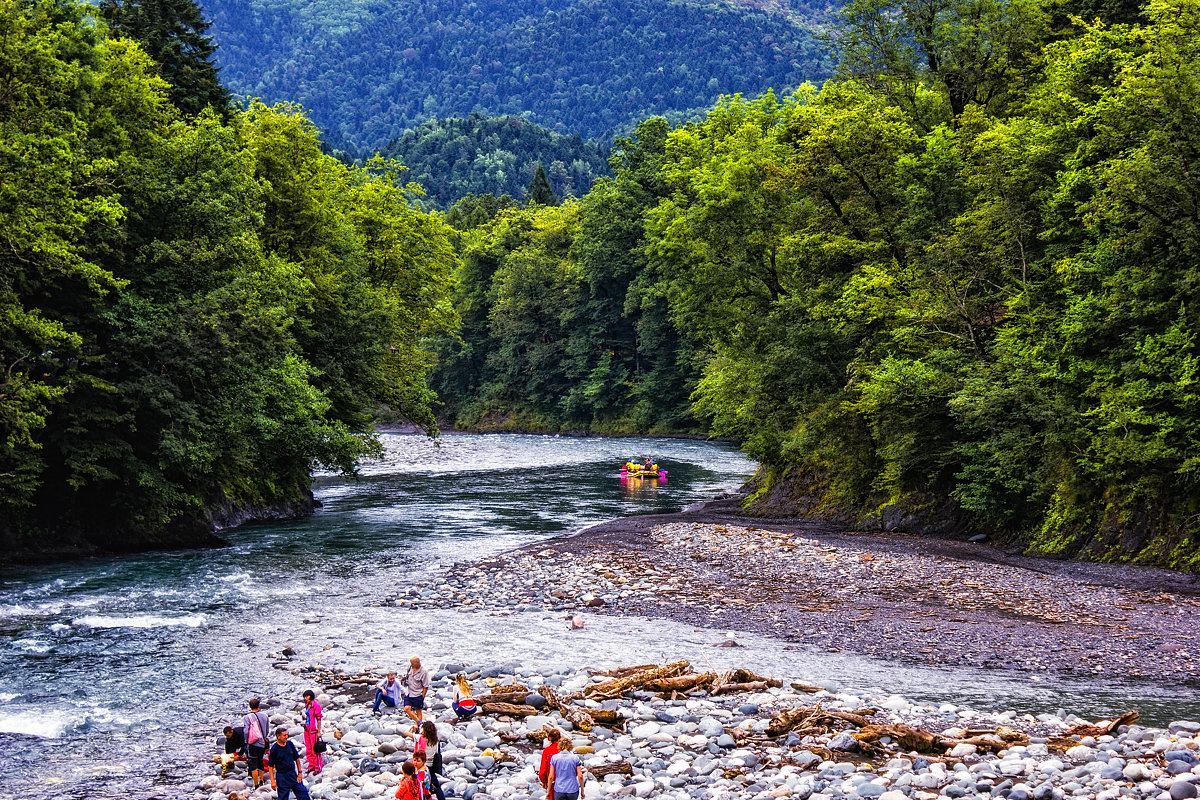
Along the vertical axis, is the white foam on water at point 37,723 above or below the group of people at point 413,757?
below

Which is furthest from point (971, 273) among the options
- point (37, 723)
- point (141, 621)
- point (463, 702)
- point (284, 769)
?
point (37, 723)

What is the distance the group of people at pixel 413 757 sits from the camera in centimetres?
1183

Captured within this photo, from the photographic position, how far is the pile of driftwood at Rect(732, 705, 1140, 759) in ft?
46.1

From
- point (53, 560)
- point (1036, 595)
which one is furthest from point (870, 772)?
point (53, 560)

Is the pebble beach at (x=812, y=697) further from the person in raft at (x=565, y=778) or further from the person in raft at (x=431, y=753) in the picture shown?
the person in raft at (x=565, y=778)

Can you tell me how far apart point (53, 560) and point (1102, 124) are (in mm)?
34670

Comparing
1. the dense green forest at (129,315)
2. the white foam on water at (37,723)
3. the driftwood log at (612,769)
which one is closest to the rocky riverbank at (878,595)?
the driftwood log at (612,769)

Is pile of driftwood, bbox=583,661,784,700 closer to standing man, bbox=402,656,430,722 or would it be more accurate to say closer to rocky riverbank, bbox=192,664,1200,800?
rocky riverbank, bbox=192,664,1200,800

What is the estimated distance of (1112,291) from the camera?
28.3 metres

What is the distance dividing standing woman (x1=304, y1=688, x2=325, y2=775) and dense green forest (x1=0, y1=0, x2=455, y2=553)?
16.0m

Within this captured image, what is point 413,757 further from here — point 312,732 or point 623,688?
point 623,688

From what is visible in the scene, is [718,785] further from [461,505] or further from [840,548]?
[461,505]

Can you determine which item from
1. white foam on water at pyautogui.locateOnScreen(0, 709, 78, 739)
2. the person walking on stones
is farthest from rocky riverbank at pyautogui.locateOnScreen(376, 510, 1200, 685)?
the person walking on stones

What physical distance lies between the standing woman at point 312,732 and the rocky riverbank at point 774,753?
0.19 metres
